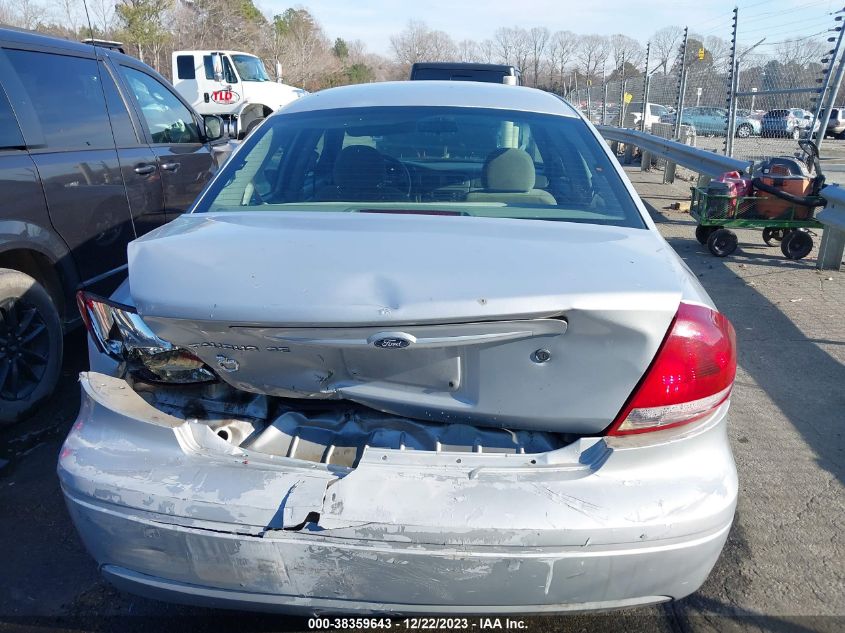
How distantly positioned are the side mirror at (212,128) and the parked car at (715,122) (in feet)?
26.9

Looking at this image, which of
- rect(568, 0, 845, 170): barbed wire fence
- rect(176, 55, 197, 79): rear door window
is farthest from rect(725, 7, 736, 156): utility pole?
rect(176, 55, 197, 79): rear door window

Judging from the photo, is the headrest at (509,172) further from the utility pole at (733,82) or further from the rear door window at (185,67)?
the rear door window at (185,67)

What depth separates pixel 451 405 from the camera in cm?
186

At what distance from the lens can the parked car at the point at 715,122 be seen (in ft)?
35.2

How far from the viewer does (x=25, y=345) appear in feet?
11.8

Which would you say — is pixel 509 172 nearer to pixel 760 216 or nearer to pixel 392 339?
pixel 392 339

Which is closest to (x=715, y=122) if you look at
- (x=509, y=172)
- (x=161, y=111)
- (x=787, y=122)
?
(x=787, y=122)

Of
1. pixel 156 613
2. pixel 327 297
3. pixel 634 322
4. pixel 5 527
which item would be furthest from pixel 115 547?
pixel 634 322

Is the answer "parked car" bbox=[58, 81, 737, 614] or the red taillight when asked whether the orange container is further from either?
the red taillight

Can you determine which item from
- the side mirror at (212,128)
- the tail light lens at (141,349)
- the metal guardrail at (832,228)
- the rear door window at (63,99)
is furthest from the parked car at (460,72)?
the tail light lens at (141,349)

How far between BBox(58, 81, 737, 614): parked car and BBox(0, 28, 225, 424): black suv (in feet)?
3.52

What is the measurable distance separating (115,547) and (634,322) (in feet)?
5.06

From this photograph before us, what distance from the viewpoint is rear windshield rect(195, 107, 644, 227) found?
2584 millimetres

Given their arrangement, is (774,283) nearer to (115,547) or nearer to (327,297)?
(327,297)
